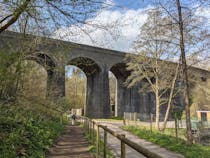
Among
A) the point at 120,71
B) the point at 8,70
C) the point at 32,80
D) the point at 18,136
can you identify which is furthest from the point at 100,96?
the point at 18,136

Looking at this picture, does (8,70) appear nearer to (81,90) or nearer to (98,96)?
(98,96)

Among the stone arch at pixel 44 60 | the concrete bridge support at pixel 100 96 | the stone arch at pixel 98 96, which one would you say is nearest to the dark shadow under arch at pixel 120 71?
the concrete bridge support at pixel 100 96

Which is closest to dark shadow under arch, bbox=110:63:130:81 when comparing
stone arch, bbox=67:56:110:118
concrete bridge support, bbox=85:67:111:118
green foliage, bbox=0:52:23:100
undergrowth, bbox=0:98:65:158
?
concrete bridge support, bbox=85:67:111:118

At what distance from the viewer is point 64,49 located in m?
7.12

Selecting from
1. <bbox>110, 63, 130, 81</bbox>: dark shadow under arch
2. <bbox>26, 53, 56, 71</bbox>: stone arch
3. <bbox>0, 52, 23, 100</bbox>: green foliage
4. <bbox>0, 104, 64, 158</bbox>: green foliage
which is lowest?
<bbox>0, 104, 64, 158</bbox>: green foliage

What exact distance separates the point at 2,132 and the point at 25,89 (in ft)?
11.5

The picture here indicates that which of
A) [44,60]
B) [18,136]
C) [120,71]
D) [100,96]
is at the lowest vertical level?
[18,136]

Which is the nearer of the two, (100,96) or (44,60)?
(44,60)

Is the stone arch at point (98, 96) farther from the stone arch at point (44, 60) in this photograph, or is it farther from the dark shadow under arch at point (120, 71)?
the stone arch at point (44, 60)

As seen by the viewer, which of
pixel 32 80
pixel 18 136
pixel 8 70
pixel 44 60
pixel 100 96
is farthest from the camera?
pixel 100 96

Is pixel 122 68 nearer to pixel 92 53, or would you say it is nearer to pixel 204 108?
pixel 92 53

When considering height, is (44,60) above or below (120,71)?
below

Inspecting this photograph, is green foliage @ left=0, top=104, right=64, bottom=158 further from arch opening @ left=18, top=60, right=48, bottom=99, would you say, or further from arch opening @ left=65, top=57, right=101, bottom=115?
arch opening @ left=65, top=57, right=101, bottom=115

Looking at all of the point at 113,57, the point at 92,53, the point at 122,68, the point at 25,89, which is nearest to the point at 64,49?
the point at 25,89
